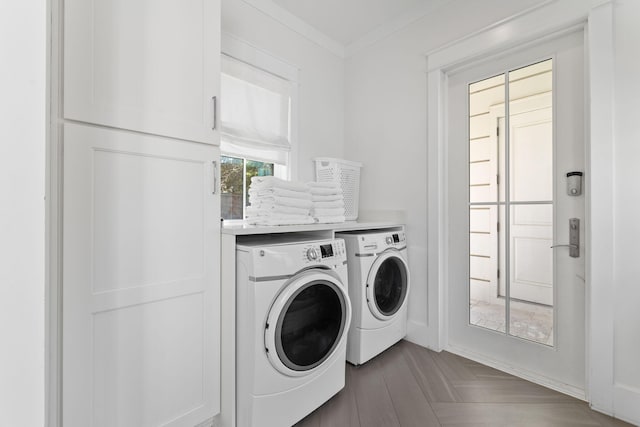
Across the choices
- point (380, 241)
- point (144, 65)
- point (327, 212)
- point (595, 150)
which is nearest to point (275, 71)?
point (327, 212)

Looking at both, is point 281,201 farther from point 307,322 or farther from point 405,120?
point 405,120

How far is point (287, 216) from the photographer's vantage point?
5.43ft

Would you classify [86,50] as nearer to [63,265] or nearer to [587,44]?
[63,265]

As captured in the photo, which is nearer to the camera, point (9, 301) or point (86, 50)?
point (9, 301)

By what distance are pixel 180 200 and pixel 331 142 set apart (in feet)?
5.91

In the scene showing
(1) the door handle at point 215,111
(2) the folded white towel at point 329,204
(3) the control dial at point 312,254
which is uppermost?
(1) the door handle at point 215,111

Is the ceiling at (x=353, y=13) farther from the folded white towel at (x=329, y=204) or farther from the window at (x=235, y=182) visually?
the folded white towel at (x=329, y=204)

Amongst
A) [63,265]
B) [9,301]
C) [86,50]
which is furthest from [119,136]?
[9,301]

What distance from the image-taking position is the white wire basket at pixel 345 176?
234 centimetres

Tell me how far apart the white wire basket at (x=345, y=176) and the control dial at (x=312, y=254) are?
1004mm

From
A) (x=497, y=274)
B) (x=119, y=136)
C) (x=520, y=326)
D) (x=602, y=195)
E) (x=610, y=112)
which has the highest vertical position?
(x=610, y=112)

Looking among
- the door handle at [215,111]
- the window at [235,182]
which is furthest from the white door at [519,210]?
the door handle at [215,111]

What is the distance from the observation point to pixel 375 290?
1968mm

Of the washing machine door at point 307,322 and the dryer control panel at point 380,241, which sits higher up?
the dryer control panel at point 380,241
